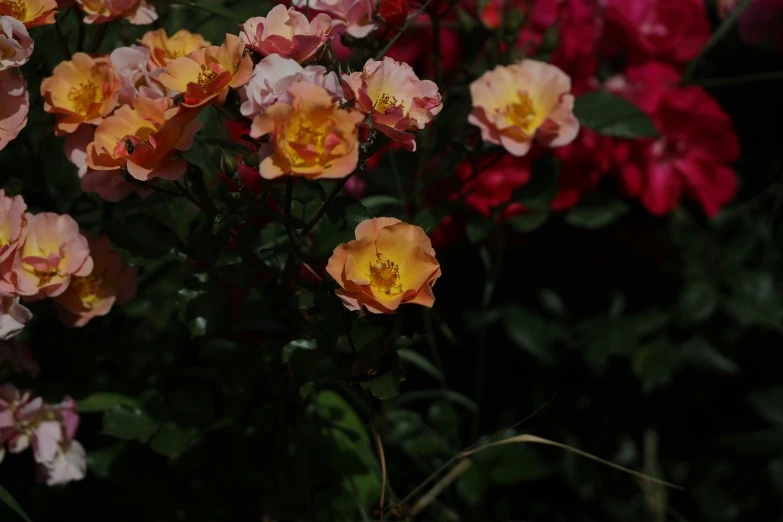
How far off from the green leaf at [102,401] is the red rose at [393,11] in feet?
1.47

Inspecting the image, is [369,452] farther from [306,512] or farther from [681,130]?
[681,130]

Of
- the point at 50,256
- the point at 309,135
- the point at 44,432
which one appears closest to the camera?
the point at 309,135

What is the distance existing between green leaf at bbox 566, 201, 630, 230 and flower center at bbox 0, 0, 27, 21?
67cm

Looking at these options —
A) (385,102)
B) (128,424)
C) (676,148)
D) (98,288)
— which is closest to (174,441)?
(128,424)

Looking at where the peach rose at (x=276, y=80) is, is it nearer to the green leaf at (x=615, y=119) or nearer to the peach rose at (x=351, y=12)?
the peach rose at (x=351, y=12)

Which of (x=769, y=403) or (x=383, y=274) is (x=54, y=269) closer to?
(x=383, y=274)

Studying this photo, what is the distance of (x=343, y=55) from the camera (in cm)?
118

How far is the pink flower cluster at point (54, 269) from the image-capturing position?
0.62 meters

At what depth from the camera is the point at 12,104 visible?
64 cm

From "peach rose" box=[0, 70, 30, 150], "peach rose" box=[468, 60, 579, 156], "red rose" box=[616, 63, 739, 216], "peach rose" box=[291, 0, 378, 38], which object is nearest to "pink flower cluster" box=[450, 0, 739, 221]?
"red rose" box=[616, 63, 739, 216]

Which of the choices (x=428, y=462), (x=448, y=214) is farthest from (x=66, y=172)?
(x=428, y=462)

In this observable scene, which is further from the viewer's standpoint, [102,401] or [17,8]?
[102,401]

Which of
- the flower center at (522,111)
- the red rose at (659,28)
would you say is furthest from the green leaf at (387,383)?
the red rose at (659,28)

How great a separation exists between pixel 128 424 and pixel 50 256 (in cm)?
21
